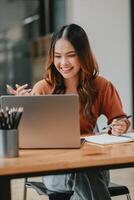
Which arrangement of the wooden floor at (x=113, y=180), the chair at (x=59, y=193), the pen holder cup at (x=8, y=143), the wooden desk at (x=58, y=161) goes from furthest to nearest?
1. the wooden floor at (x=113, y=180)
2. the chair at (x=59, y=193)
3. the pen holder cup at (x=8, y=143)
4. the wooden desk at (x=58, y=161)

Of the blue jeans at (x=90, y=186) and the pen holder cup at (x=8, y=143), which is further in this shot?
the blue jeans at (x=90, y=186)

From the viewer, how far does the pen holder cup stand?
1299 millimetres

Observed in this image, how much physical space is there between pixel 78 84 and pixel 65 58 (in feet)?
0.57

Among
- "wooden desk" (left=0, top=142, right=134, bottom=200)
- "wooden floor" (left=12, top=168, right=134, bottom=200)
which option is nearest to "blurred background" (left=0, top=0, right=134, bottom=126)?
"wooden floor" (left=12, top=168, right=134, bottom=200)

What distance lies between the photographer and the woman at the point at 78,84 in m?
1.75

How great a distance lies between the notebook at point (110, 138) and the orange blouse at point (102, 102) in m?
0.21

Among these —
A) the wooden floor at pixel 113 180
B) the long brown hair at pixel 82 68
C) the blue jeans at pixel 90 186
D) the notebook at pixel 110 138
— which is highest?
the long brown hair at pixel 82 68

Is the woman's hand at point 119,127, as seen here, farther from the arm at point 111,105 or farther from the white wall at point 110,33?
the white wall at point 110,33

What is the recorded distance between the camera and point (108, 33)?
387 cm

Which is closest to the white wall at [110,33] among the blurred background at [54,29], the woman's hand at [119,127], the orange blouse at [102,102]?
the blurred background at [54,29]

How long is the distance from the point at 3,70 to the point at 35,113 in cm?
288

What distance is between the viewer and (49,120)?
142cm

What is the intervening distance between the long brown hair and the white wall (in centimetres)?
194

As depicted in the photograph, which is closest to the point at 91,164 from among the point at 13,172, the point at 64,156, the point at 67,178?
the point at 64,156
